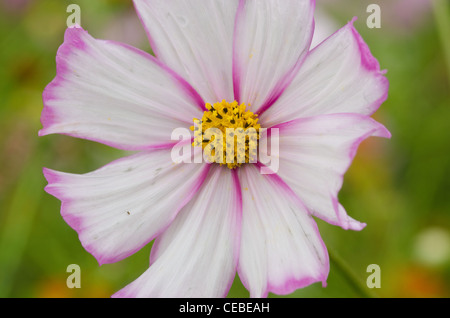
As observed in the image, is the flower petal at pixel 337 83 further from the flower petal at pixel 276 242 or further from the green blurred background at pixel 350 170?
the green blurred background at pixel 350 170

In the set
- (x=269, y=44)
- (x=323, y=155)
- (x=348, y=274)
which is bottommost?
(x=348, y=274)

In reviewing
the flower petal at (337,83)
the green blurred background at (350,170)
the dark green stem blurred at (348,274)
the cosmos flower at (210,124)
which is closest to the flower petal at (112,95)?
the cosmos flower at (210,124)

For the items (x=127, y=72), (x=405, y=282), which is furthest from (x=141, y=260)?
(x=127, y=72)

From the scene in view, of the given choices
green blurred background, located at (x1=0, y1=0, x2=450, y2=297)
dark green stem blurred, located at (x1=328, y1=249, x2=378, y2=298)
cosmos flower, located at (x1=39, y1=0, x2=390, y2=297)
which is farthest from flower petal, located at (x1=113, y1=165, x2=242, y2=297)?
green blurred background, located at (x1=0, y1=0, x2=450, y2=297)

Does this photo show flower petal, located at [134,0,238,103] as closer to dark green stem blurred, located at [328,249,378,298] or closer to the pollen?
the pollen

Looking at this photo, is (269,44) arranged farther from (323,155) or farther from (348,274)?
(348,274)

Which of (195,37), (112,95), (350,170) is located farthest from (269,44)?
(350,170)

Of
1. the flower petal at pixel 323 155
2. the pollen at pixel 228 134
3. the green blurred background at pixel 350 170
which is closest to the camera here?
the flower petal at pixel 323 155

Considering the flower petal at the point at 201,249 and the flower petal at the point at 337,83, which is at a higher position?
the flower petal at the point at 337,83
